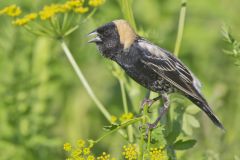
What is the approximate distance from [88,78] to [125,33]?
341 cm

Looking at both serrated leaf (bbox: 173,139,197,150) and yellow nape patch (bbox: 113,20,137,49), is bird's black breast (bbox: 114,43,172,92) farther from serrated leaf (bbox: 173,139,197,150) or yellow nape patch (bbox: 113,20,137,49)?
serrated leaf (bbox: 173,139,197,150)

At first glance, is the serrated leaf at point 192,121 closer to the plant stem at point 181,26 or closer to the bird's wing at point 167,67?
the bird's wing at point 167,67

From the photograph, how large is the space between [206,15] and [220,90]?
1055 millimetres

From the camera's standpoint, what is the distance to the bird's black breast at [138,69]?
454 centimetres

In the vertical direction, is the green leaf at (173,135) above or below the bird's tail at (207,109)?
below

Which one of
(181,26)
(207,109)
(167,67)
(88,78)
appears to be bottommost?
(207,109)

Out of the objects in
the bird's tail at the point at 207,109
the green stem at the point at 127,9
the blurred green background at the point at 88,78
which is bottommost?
the bird's tail at the point at 207,109

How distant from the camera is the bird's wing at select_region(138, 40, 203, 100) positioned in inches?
180

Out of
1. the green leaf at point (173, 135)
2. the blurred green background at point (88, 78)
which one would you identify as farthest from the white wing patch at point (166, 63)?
the blurred green background at point (88, 78)

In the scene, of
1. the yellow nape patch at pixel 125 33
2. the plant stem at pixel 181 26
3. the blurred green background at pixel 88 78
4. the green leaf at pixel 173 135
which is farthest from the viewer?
the blurred green background at pixel 88 78

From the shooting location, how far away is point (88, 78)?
7867 mm

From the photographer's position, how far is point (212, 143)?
6254mm

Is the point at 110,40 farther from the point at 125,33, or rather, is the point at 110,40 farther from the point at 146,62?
the point at 146,62

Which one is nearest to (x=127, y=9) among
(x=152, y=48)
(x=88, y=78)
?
(x=152, y=48)
